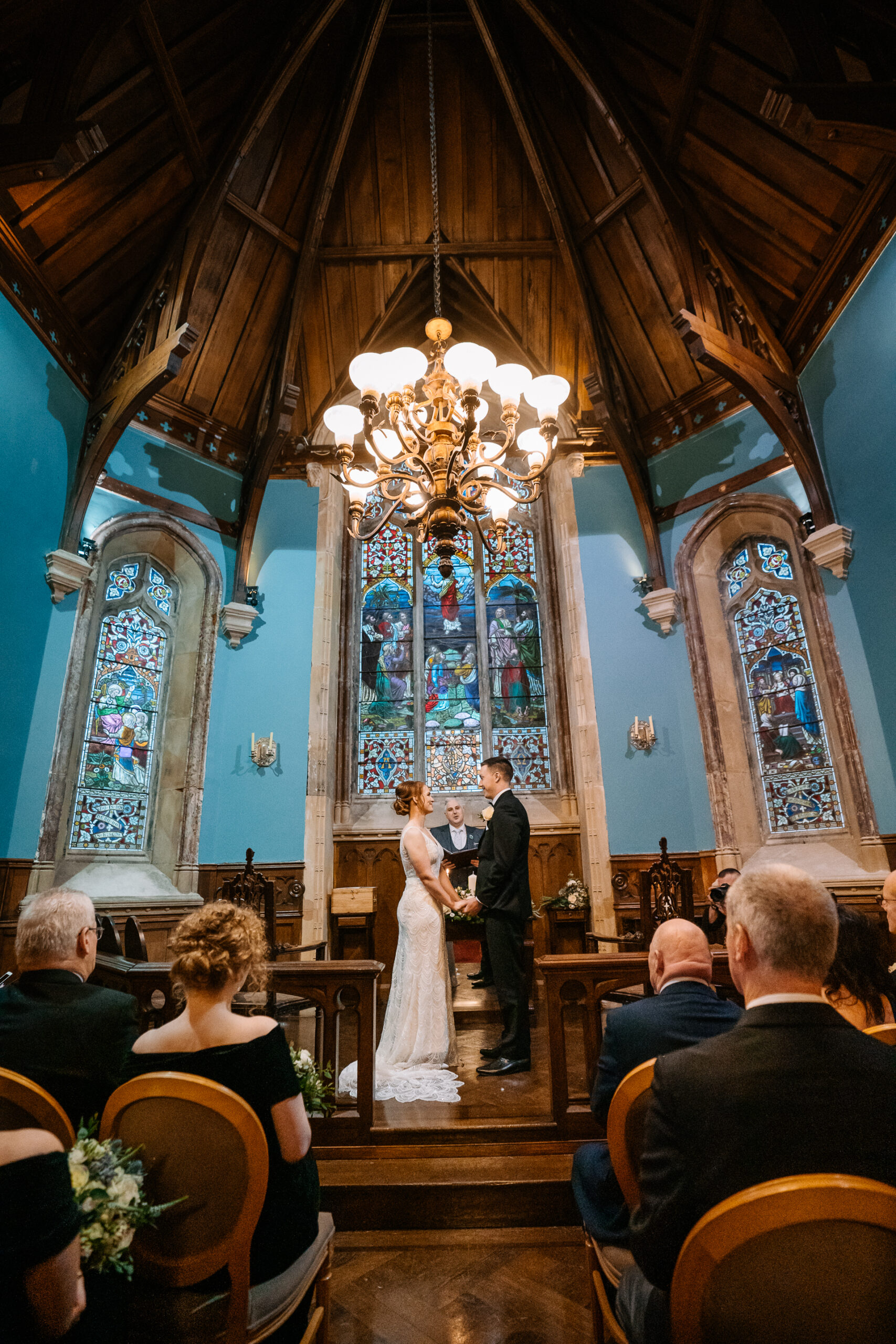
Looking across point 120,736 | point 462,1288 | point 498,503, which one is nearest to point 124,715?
point 120,736

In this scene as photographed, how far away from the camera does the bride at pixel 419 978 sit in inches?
158

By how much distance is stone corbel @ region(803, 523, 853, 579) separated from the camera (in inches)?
237

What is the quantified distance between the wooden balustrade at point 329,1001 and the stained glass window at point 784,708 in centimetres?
478

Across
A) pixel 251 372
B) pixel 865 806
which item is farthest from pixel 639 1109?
pixel 251 372

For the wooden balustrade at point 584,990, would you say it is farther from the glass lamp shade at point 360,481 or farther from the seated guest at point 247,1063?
the glass lamp shade at point 360,481

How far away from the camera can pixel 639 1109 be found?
62.3 inches

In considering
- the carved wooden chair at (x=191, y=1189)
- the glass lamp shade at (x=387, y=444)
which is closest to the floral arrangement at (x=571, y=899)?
the glass lamp shade at (x=387, y=444)

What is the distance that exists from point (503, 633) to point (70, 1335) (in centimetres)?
752

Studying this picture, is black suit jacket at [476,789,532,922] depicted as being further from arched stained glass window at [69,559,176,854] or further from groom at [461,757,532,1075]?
arched stained glass window at [69,559,176,854]

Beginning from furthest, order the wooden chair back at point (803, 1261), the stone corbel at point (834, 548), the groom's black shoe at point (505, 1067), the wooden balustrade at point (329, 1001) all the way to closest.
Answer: the stone corbel at point (834, 548)
the groom's black shoe at point (505, 1067)
the wooden balustrade at point (329, 1001)
the wooden chair back at point (803, 1261)

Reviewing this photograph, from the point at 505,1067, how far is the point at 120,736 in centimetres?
470

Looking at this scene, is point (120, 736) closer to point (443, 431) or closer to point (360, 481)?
point (360, 481)

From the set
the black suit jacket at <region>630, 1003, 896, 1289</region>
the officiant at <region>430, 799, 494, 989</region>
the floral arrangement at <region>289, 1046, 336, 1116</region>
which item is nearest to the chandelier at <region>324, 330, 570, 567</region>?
the officiant at <region>430, 799, 494, 989</region>

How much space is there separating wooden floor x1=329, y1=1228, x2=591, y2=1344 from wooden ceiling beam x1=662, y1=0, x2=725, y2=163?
752 cm
